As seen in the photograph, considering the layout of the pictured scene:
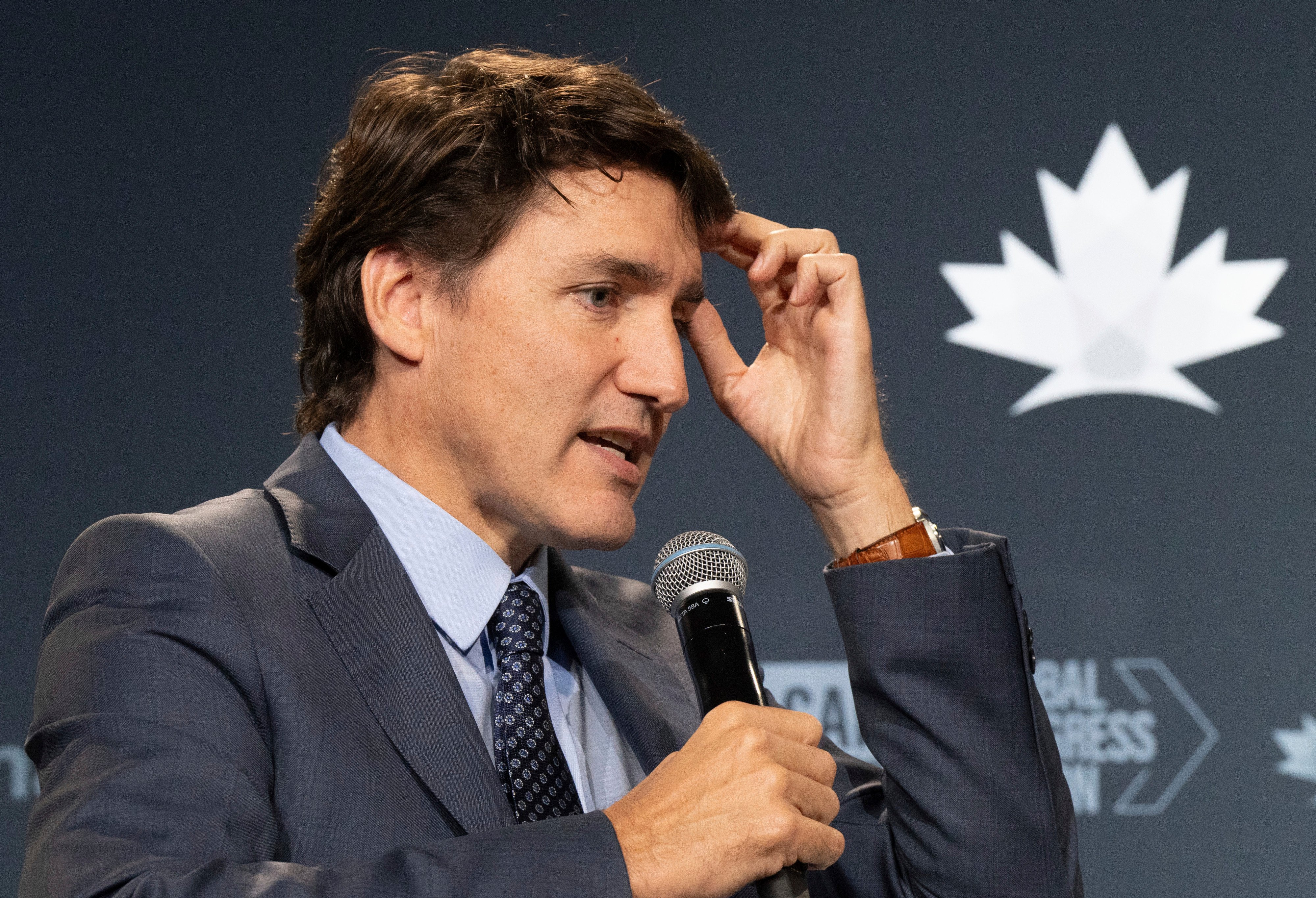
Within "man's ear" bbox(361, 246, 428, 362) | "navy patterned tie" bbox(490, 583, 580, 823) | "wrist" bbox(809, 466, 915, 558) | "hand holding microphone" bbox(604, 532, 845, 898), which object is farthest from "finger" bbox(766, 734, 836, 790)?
"man's ear" bbox(361, 246, 428, 362)

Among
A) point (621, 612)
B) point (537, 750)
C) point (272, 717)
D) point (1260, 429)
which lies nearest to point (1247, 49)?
point (1260, 429)

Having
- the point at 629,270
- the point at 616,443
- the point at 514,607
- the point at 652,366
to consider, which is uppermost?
the point at 629,270

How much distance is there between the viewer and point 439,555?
1.43 metres

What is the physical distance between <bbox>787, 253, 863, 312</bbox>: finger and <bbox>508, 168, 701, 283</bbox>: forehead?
222mm

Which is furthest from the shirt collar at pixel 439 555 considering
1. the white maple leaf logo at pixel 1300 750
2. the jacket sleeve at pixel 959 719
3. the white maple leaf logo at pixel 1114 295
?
the white maple leaf logo at pixel 1300 750

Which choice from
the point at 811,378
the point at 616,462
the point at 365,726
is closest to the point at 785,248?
the point at 811,378

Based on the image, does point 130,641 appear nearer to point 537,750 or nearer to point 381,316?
point 537,750

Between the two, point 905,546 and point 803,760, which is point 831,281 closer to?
point 905,546

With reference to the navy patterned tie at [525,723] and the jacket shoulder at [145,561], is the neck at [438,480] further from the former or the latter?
the jacket shoulder at [145,561]

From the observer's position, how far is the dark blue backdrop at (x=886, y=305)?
270 cm

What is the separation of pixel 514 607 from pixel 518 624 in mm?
27

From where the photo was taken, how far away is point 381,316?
1563mm

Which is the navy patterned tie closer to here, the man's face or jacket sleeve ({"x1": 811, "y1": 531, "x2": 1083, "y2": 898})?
the man's face

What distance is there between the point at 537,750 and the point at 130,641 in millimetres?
465
